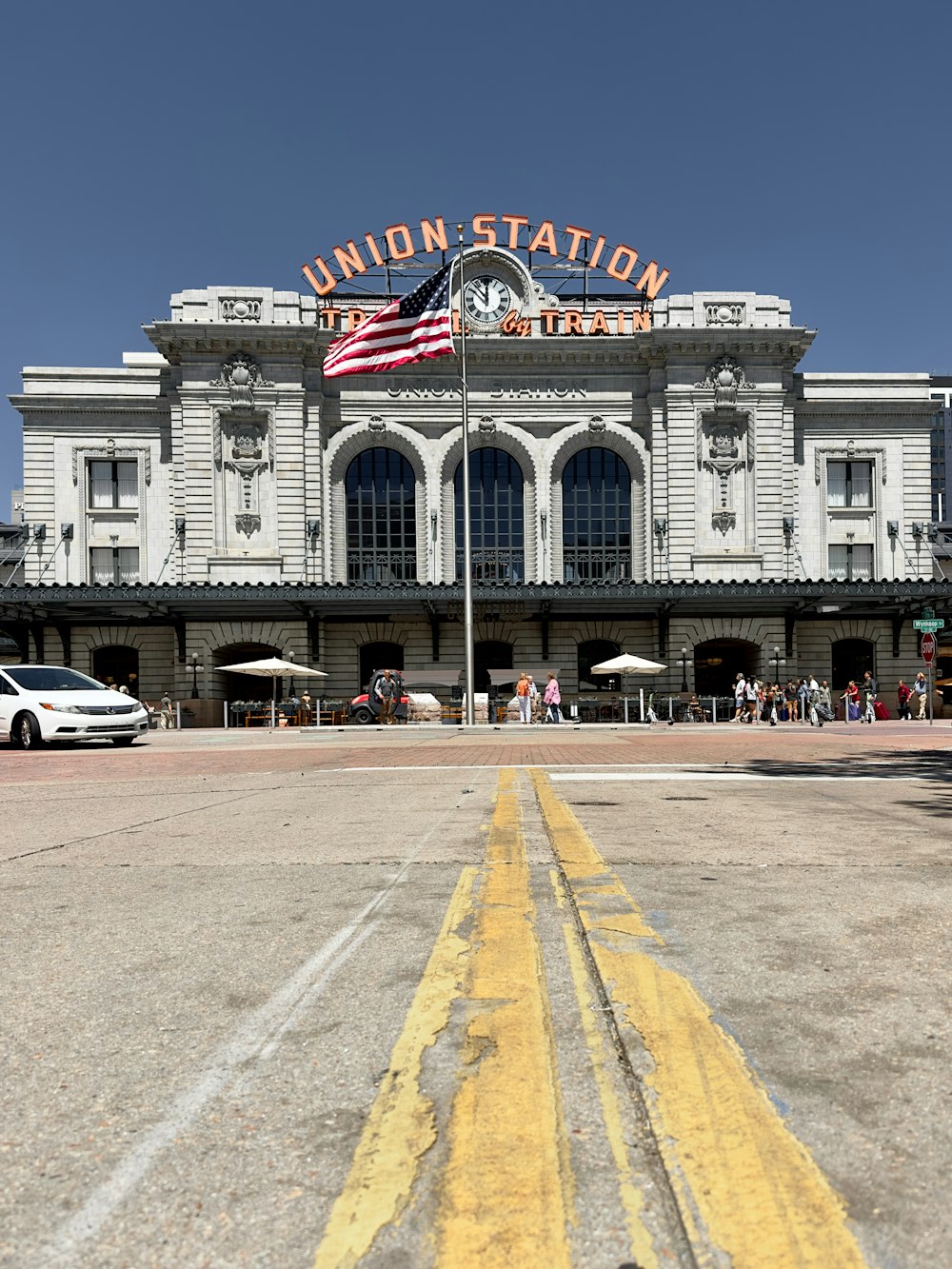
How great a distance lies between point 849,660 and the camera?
45938 millimetres

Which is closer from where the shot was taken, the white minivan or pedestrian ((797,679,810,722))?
the white minivan

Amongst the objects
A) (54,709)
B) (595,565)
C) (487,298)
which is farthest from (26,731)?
(487,298)

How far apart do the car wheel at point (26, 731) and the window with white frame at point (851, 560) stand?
132 feet

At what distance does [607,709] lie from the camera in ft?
133

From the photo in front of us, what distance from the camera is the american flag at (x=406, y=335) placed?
30.3 meters

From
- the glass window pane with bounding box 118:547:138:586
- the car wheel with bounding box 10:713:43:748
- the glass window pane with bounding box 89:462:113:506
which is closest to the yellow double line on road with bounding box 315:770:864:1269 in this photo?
the car wheel with bounding box 10:713:43:748

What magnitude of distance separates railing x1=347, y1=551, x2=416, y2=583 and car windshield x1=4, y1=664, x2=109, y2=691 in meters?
27.8

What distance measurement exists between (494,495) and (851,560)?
18.7 metres

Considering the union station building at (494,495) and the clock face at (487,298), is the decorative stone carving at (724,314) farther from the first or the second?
the clock face at (487,298)

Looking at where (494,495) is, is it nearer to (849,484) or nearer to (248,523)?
(248,523)

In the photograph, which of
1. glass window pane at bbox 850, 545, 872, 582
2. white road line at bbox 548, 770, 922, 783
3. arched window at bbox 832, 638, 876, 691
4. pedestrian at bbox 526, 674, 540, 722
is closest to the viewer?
white road line at bbox 548, 770, 922, 783

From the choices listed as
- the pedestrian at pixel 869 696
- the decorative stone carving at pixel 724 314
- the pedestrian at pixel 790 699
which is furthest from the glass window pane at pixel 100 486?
the pedestrian at pixel 869 696

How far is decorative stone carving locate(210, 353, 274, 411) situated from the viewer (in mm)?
43094

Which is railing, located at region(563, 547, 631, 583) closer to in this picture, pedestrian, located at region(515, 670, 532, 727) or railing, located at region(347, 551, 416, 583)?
railing, located at region(347, 551, 416, 583)
